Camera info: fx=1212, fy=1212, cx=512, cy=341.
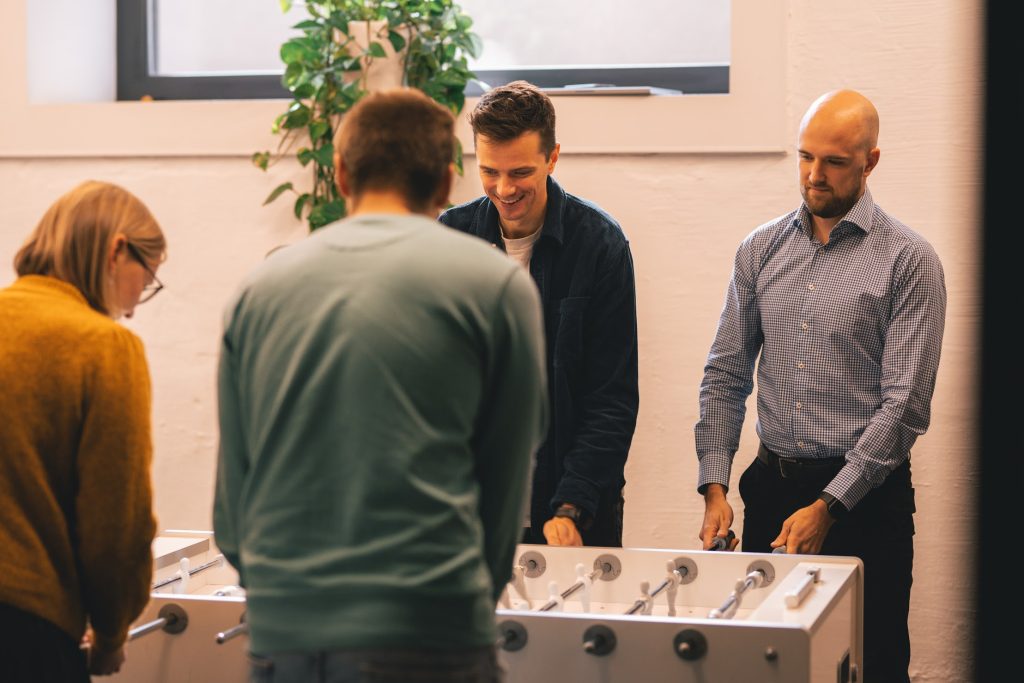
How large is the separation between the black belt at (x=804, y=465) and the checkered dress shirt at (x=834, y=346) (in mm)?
16

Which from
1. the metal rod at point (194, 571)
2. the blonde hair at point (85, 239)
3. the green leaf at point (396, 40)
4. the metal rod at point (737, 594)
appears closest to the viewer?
the blonde hair at point (85, 239)

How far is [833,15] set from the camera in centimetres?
331

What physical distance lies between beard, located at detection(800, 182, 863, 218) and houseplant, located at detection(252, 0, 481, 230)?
4.18 ft

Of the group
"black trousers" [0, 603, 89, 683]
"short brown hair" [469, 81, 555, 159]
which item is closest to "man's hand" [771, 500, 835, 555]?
"short brown hair" [469, 81, 555, 159]

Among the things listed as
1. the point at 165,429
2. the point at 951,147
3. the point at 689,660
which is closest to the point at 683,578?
the point at 689,660

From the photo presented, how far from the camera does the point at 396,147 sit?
1288 millimetres

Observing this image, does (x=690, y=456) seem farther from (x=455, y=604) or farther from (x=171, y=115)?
(x=455, y=604)

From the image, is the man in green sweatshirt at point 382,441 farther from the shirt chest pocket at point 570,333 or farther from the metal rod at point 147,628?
the shirt chest pocket at point 570,333

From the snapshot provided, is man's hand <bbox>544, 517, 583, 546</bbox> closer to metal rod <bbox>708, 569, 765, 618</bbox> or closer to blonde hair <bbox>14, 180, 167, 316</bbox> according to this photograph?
metal rod <bbox>708, 569, 765, 618</bbox>

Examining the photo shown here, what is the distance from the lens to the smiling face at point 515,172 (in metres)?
2.41

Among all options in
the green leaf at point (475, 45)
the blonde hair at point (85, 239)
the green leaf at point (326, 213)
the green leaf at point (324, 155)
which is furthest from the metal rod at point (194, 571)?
the green leaf at point (475, 45)

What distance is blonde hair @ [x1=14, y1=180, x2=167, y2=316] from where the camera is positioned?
1606mm

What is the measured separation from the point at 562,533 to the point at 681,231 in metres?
1.36

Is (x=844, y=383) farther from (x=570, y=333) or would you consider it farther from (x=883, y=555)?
(x=570, y=333)
